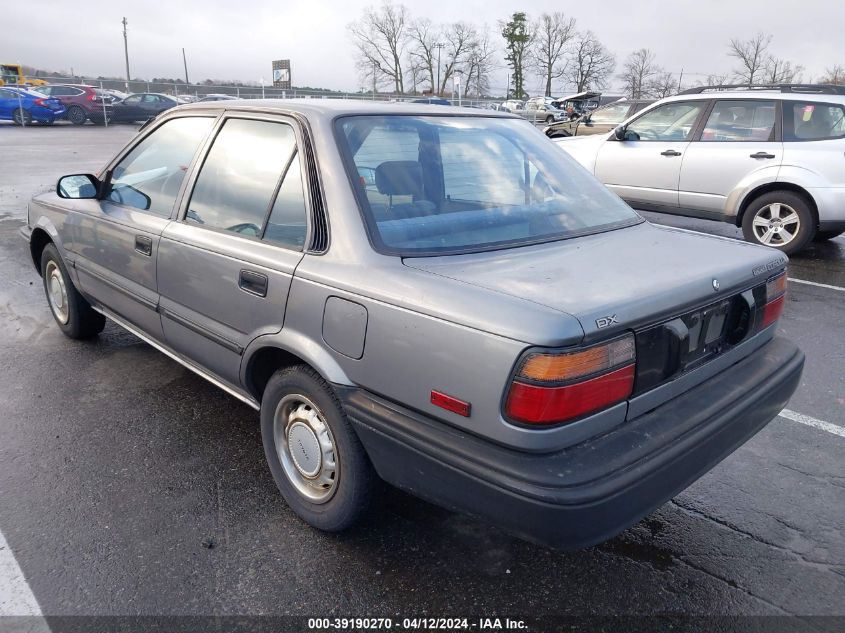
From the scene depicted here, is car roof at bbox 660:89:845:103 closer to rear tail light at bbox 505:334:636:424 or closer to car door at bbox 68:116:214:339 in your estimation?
car door at bbox 68:116:214:339

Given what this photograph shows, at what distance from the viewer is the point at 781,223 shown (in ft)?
24.4

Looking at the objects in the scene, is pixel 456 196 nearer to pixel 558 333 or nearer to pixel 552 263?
pixel 552 263

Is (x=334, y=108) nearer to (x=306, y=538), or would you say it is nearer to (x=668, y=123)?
(x=306, y=538)

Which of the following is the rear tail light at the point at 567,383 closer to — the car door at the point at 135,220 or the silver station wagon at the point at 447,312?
the silver station wagon at the point at 447,312

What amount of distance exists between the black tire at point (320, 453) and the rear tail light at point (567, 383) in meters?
0.75

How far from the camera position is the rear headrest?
262 cm

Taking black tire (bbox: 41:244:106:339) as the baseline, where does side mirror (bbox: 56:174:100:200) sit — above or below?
above

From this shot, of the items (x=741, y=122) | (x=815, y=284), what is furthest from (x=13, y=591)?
(x=741, y=122)

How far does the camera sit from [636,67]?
64.2 metres

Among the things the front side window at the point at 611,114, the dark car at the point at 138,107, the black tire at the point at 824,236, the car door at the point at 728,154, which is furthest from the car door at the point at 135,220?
the dark car at the point at 138,107

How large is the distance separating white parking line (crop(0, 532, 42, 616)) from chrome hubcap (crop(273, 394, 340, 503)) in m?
0.99

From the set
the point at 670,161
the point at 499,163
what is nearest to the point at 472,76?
the point at 670,161

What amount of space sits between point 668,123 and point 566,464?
7534 mm

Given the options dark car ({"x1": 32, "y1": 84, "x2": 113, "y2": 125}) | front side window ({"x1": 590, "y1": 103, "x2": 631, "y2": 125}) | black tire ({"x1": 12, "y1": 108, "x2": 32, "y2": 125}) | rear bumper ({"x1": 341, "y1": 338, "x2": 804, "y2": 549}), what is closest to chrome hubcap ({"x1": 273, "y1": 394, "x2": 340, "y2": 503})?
rear bumper ({"x1": 341, "y1": 338, "x2": 804, "y2": 549})
